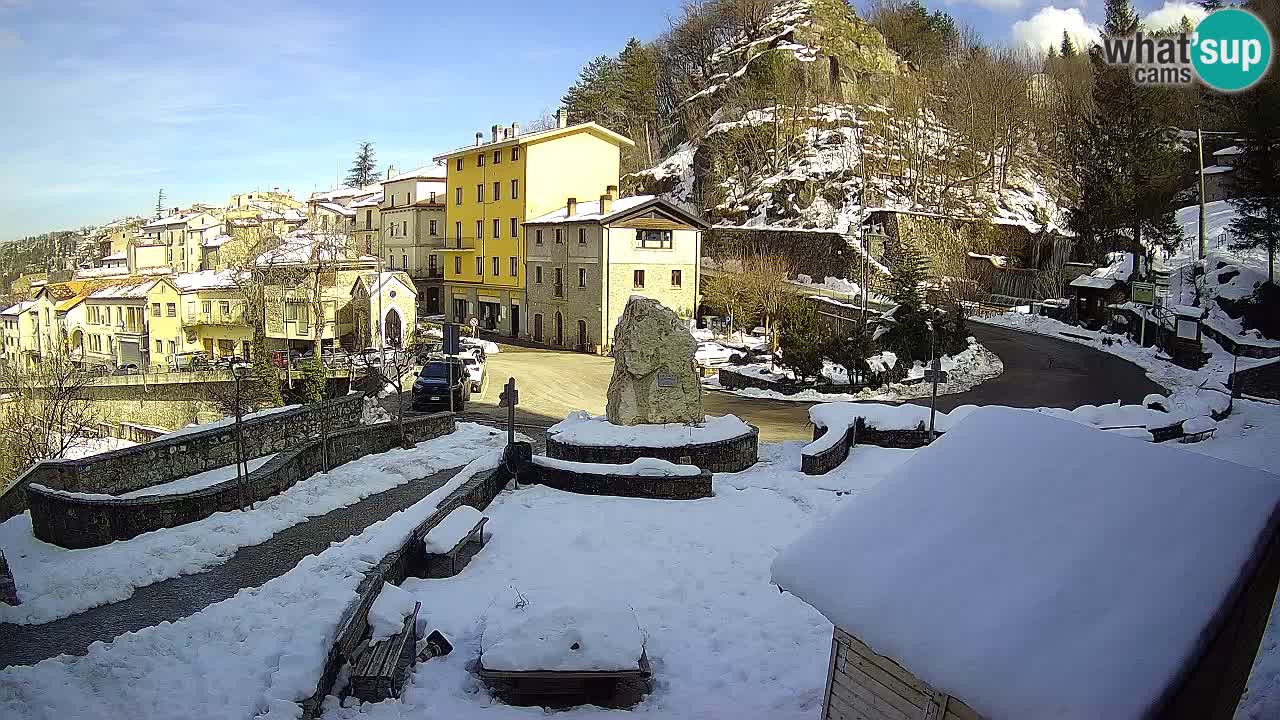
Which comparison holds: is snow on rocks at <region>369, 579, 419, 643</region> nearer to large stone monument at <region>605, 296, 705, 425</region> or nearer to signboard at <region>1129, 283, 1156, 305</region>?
large stone monument at <region>605, 296, 705, 425</region>

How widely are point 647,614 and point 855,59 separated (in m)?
64.6

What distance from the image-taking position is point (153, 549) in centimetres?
1115

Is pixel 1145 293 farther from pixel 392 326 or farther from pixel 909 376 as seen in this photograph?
pixel 392 326

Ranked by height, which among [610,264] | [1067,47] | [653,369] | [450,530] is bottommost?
[450,530]

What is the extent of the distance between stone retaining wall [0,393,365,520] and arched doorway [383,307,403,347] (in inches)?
784

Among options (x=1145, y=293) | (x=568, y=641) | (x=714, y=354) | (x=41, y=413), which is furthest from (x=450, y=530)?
(x=1145, y=293)

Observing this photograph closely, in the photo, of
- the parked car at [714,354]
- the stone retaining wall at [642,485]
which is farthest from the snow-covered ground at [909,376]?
the stone retaining wall at [642,485]

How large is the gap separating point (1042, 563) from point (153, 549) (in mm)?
10585

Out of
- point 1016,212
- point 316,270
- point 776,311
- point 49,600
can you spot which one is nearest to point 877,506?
point 49,600

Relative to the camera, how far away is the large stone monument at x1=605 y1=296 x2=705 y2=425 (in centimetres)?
1877

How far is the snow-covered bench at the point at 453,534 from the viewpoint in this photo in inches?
432

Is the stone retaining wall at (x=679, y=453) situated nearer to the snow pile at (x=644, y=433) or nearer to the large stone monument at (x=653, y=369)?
the snow pile at (x=644, y=433)

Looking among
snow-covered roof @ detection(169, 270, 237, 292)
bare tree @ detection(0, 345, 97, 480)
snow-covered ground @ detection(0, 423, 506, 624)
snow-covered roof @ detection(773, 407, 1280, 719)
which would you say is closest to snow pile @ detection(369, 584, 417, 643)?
snow-covered ground @ detection(0, 423, 506, 624)

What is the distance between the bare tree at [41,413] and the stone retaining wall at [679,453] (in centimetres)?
1432
